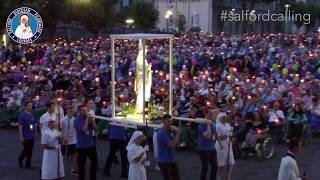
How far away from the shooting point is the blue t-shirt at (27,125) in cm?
1508

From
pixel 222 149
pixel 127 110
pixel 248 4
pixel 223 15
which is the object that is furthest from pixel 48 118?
pixel 248 4

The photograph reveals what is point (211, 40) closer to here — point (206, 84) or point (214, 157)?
point (206, 84)

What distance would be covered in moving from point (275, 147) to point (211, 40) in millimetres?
23818

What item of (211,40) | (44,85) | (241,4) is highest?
(241,4)

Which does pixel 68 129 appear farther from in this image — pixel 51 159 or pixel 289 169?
pixel 289 169

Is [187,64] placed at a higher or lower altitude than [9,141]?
higher

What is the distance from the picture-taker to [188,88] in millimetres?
22875

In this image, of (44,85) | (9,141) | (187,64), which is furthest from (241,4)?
(9,141)

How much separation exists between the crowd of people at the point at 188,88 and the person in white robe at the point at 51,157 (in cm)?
4

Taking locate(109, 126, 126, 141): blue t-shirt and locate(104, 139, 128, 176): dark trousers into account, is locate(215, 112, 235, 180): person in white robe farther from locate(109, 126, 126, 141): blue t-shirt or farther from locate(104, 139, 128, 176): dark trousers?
locate(109, 126, 126, 141): blue t-shirt

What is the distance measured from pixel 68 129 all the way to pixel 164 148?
3399mm

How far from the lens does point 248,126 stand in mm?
16750

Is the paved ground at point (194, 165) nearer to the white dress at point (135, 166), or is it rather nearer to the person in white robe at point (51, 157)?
the person in white robe at point (51, 157)

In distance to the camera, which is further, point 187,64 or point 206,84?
point 187,64
